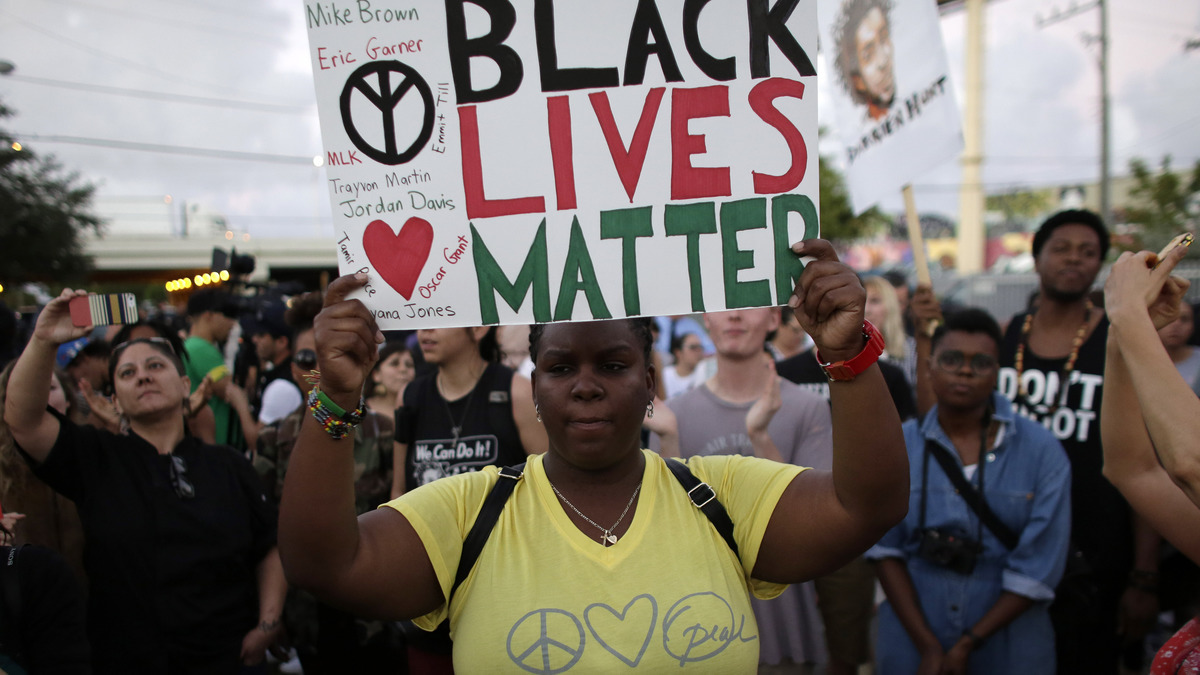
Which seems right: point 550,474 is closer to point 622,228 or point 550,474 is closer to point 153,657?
point 622,228

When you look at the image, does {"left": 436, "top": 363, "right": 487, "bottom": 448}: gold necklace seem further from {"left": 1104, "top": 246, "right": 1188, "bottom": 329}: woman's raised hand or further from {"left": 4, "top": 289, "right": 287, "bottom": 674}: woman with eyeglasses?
{"left": 1104, "top": 246, "right": 1188, "bottom": 329}: woman's raised hand

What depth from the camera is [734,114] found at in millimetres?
1850

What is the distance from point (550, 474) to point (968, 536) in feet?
6.29

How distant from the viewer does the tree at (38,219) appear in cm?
1798

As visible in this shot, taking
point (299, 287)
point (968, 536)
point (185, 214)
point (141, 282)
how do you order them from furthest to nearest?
1. point (185, 214)
2. point (141, 282)
3. point (299, 287)
4. point (968, 536)

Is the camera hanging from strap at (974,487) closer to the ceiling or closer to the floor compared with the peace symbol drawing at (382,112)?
closer to the floor

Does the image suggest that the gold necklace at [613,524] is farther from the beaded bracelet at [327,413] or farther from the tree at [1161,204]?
the tree at [1161,204]

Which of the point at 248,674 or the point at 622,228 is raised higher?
the point at 622,228

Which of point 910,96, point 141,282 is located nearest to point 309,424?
point 910,96

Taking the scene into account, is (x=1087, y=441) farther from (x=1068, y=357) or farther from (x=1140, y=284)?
(x=1140, y=284)

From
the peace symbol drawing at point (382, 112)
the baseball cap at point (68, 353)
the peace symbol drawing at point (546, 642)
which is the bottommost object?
the peace symbol drawing at point (546, 642)

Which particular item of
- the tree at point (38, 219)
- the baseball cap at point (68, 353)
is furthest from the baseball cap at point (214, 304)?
the tree at point (38, 219)

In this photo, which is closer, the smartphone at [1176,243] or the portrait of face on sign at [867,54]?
the smartphone at [1176,243]

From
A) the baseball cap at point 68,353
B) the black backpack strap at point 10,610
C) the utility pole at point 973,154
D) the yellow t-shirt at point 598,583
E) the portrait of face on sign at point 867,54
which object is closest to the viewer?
the yellow t-shirt at point 598,583
